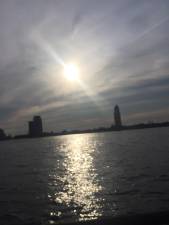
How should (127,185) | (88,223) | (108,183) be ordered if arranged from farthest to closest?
(108,183) → (127,185) → (88,223)

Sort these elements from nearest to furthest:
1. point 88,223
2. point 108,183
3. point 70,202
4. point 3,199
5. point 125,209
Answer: point 88,223 → point 125,209 → point 70,202 → point 3,199 → point 108,183

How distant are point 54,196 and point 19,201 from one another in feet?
13.5

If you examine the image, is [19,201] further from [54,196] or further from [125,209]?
[125,209]

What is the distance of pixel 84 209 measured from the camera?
2914 cm

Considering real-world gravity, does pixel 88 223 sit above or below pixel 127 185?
above

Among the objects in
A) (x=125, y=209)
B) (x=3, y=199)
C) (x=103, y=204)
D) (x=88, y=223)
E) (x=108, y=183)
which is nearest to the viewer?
(x=88, y=223)

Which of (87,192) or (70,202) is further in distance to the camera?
(87,192)

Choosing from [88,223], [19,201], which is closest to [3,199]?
[19,201]

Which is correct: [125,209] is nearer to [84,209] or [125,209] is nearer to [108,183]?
[84,209]

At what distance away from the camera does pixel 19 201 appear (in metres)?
34.2

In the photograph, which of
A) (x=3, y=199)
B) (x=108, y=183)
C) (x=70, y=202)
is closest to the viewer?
(x=70, y=202)

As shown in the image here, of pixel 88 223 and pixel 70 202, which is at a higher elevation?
pixel 88 223

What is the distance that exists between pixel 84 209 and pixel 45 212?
3.28 metres

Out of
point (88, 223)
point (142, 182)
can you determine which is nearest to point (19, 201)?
point (142, 182)
